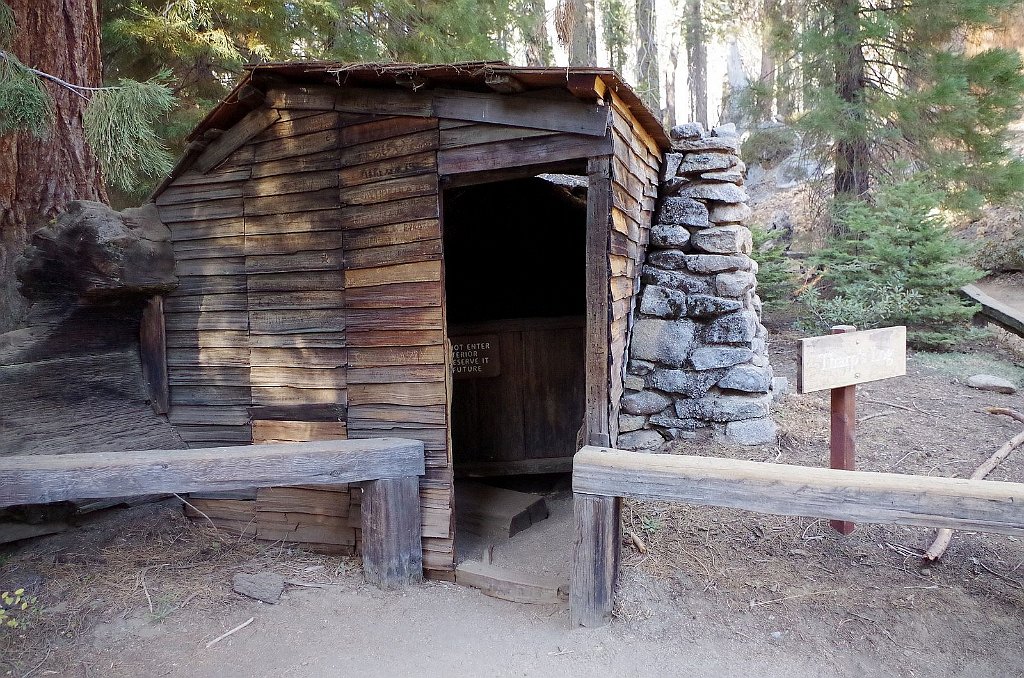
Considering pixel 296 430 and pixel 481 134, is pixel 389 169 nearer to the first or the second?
pixel 481 134

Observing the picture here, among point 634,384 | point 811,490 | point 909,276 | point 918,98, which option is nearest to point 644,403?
→ point 634,384

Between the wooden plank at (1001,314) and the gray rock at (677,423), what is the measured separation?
18.2ft

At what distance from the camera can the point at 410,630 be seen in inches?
161

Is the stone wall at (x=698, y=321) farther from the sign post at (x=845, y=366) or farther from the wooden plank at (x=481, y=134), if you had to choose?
the wooden plank at (x=481, y=134)

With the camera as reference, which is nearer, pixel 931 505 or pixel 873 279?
pixel 931 505

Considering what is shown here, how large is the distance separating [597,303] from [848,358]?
5.27 feet

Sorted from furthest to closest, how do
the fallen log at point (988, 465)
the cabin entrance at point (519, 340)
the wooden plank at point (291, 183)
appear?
the cabin entrance at point (519, 340)
the wooden plank at point (291, 183)
the fallen log at point (988, 465)

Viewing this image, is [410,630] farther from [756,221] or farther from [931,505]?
[756,221]

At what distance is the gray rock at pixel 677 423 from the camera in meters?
5.90

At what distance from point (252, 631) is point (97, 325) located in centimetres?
270

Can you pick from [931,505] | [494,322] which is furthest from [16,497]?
[931,505]

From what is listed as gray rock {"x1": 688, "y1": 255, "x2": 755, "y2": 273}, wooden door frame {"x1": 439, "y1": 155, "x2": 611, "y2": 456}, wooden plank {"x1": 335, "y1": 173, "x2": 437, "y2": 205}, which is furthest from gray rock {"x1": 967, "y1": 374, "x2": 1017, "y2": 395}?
wooden plank {"x1": 335, "y1": 173, "x2": 437, "y2": 205}

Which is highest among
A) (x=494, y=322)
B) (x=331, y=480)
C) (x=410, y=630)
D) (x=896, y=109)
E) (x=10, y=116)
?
(x=896, y=109)

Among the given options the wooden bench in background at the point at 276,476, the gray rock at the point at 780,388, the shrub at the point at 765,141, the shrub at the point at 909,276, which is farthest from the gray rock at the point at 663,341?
the shrub at the point at 765,141
